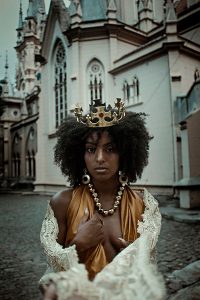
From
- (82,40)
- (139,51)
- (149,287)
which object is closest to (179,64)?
(139,51)

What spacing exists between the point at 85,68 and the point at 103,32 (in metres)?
2.57

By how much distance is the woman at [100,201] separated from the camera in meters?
1.72

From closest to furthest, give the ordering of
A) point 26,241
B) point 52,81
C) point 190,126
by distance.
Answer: point 26,241
point 190,126
point 52,81

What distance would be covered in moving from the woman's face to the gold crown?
0.07m

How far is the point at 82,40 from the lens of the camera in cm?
1955

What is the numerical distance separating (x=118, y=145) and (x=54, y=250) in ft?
2.61

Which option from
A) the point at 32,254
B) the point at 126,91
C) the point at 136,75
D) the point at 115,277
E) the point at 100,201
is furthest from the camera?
the point at 126,91

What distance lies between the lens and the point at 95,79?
19.5 metres

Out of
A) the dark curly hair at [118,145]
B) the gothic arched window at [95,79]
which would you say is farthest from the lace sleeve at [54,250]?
the gothic arched window at [95,79]

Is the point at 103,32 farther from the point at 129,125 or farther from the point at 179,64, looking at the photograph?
the point at 129,125

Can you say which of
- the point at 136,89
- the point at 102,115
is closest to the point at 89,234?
the point at 102,115

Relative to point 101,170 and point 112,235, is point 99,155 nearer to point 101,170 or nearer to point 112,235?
point 101,170

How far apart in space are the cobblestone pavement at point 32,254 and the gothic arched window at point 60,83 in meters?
14.4

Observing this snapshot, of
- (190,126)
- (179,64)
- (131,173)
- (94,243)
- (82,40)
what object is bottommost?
(94,243)
